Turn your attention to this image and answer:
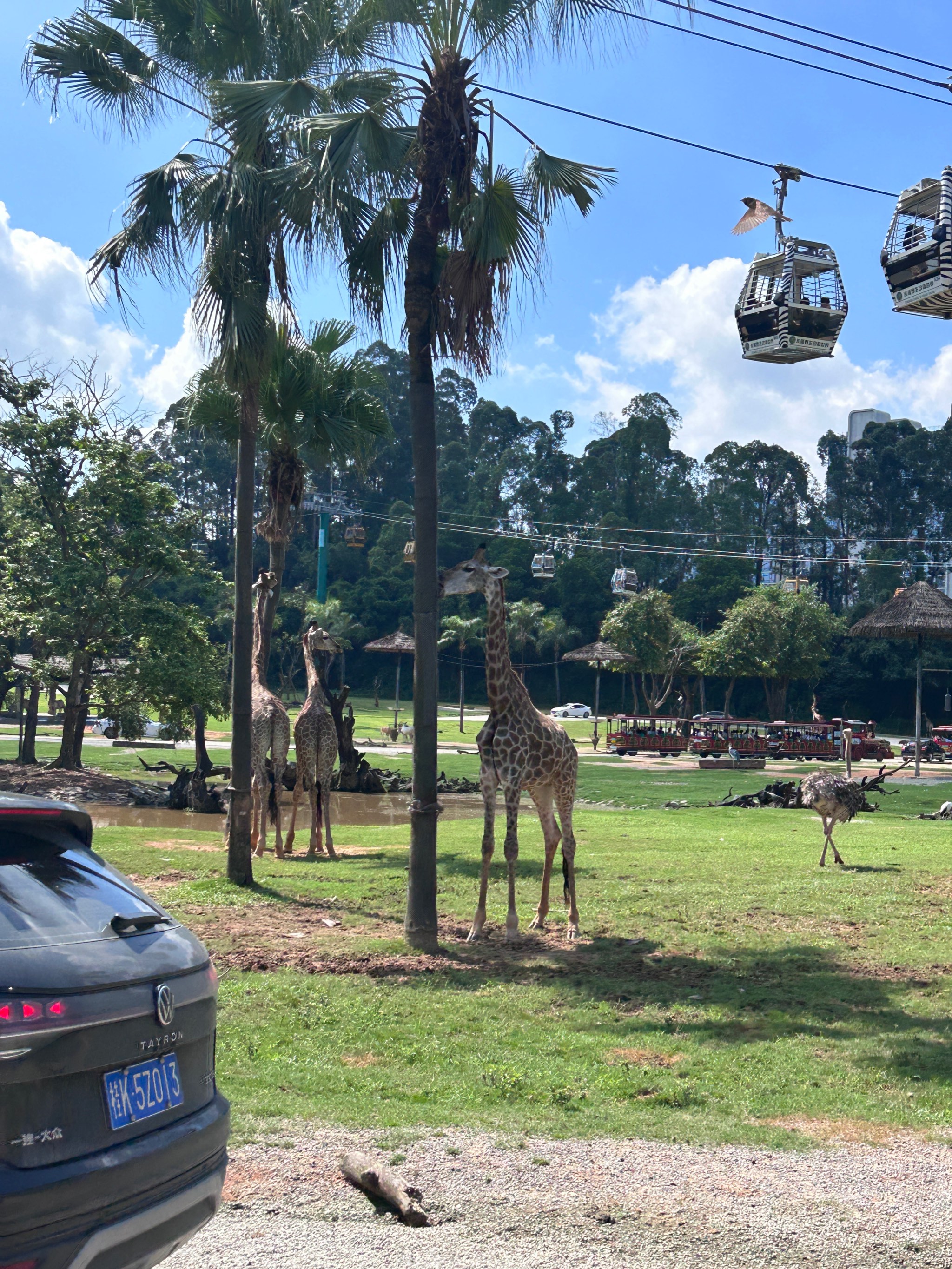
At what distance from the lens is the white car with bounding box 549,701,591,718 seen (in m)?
70.8

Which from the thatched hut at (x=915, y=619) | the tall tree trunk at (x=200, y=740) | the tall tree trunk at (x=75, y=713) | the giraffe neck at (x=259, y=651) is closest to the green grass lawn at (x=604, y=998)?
the giraffe neck at (x=259, y=651)

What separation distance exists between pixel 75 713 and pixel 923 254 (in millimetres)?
20957

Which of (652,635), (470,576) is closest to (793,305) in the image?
(470,576)

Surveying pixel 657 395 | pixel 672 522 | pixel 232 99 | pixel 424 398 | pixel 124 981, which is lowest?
pixel 124 981

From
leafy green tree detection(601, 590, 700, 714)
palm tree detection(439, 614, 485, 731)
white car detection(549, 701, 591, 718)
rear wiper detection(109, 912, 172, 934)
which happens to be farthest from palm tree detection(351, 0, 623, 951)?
white car detection(549, 701, 591, 718)

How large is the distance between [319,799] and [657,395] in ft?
245

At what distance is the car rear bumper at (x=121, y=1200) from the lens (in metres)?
3.09

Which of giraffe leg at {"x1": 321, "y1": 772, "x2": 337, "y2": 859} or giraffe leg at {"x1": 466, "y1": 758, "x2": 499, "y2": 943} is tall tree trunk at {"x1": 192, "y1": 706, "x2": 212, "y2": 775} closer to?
giraffe leg at {"x1": 321, "y1": 772, "x2": 337, "y2": 859}

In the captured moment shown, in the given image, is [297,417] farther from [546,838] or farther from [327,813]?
[546,838]

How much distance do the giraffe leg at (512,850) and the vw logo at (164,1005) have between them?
23.0 feet

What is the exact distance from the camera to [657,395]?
286 ft

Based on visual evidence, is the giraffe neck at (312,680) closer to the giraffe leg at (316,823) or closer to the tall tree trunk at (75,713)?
the giraffe leg at (316,823)

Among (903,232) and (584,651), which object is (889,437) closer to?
(584,651)

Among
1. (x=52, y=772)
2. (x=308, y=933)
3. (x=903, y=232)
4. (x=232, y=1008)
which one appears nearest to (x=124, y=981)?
(x=232, y=1008)
